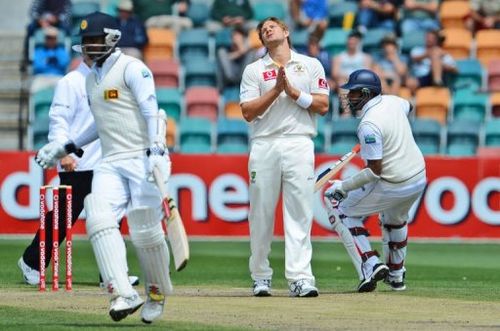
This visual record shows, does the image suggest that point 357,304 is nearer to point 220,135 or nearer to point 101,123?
point 101,123

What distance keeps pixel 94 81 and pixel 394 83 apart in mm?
11696

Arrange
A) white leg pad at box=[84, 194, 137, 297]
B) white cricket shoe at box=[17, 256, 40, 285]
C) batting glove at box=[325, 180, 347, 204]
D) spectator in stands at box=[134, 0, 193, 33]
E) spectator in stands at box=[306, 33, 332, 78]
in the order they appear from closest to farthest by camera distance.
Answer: white leg pad at box=[84, 194, 137, 297], batting glove at box=[325, 180, 347, 204], white cricket shoe at box=[17, 256, 40, 285], spectator in stands at box=[306, 33, 332, 78], spectator in stands at box=[134, 0, 193, 33]

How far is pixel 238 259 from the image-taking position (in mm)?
15133

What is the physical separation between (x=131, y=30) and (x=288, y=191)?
1087 centimetres

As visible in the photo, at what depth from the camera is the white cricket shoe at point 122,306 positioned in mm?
8242

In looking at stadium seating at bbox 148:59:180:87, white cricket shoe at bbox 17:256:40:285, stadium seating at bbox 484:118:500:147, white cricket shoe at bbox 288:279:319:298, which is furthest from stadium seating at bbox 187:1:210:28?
white cricket shoe at bbox 288:279:319:298

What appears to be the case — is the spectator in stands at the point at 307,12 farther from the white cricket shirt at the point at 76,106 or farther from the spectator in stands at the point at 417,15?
the white cricket shirt at the point at 76,106

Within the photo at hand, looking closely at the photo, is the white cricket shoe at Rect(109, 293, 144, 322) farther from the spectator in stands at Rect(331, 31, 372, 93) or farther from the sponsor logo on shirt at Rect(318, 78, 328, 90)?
the spectator in stands at Rect(331, 31, 372, 93)

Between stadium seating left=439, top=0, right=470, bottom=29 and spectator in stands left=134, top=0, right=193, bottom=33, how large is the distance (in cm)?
408

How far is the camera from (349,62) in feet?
66.4

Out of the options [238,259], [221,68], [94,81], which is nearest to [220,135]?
[221,68]

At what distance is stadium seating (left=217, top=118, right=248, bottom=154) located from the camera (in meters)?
19.8

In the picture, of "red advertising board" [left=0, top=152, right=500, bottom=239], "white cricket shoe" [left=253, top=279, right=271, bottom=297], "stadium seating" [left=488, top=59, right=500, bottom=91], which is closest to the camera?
"white cricket shoe" [left=253, top=279, right=271, bottom=297]

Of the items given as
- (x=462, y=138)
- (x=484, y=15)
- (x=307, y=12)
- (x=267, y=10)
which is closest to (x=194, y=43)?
(x=267, y=10)
